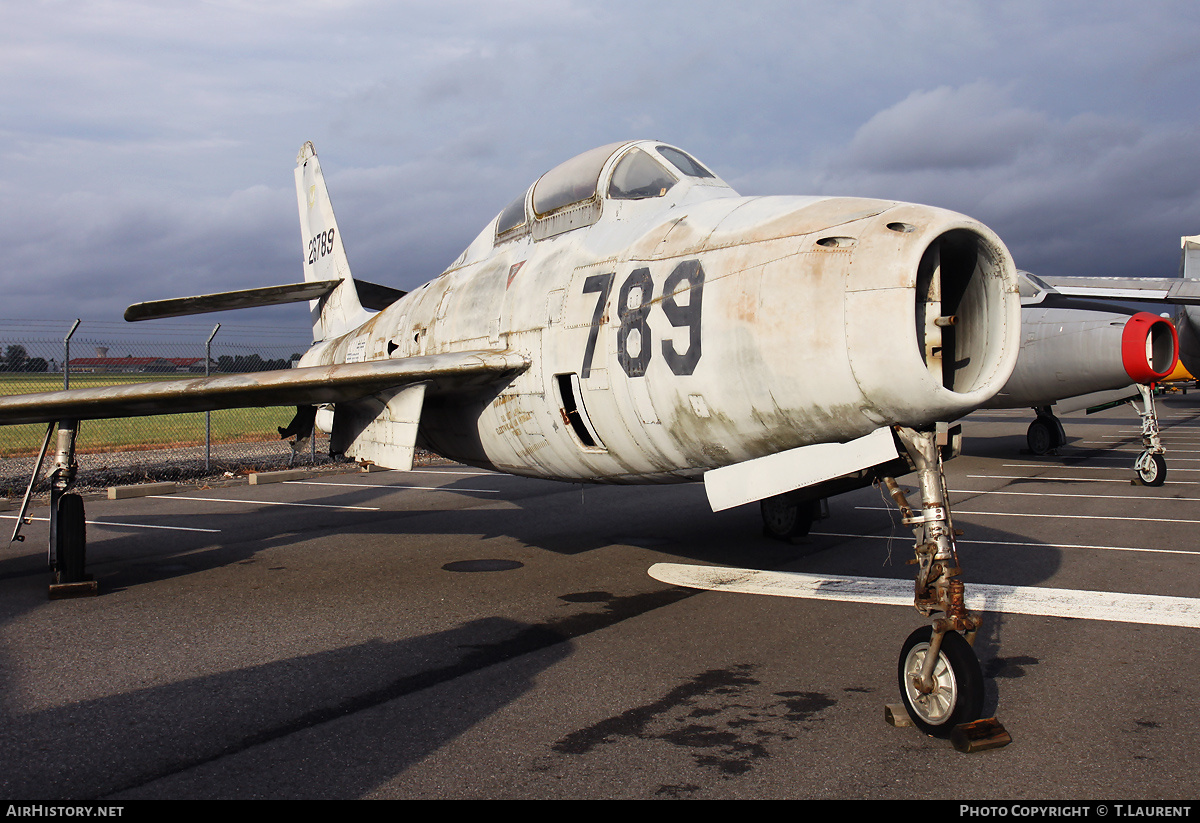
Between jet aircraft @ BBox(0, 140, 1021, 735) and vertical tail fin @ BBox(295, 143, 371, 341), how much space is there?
2.86 m

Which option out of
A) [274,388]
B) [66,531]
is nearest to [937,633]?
[274,388]

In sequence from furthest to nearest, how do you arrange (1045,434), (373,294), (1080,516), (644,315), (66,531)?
(1045,434) < (373,294) < (1080,516) < (66,531) < (644,315)

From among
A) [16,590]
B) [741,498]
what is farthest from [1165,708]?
[16,590]

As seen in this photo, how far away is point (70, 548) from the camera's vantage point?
7.10 meters

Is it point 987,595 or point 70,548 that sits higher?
point 70,548

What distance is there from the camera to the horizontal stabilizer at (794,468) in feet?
14.2

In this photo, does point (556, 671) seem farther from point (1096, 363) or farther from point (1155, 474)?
point (1096, 363)

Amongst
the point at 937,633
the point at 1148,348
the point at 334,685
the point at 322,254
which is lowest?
the point at 334,685

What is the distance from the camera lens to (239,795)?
3377mm

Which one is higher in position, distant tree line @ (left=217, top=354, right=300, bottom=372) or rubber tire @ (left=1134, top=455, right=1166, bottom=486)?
distant tree line @ (left=217, top=354, right=300, bottom=372)

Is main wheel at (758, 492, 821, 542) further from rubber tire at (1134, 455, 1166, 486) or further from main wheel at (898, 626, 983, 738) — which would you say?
rubber tire at (1134, 455, 1166, 486)

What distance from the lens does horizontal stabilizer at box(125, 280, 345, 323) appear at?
10094 millimetres

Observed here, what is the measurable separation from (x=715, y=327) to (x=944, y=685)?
86.8 inches

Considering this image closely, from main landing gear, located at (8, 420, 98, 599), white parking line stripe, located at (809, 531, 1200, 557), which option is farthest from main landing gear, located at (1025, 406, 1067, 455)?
main landing gear, located at (8, 420, 98, 599)
